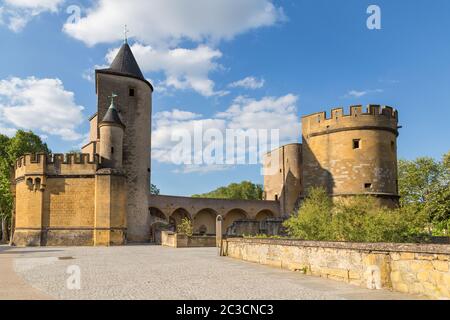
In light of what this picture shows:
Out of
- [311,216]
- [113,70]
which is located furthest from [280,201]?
[311,216]

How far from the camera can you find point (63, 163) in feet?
94.2

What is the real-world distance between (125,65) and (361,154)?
1964 centimetres

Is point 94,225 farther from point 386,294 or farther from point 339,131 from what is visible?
point 386,294

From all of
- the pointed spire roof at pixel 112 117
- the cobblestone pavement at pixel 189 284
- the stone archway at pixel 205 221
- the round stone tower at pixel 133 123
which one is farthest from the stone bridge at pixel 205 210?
the cobblestone pavement at pixel 189 284

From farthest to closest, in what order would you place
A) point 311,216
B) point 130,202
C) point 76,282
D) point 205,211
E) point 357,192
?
point 205,211 → point 130,202 → point 357,192 → point 311,216 → point 76,282

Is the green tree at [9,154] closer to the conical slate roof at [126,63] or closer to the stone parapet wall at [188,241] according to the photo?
Answer: the conical slate roof at [126,63]

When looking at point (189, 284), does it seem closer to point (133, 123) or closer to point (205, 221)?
point (133, 123)

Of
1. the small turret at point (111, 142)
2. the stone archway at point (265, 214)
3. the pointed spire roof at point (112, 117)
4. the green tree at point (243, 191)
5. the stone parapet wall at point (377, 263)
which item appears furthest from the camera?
the green tree at point (243, 191)

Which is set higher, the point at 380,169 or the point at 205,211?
the point at 380,169

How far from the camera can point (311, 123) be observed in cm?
3384

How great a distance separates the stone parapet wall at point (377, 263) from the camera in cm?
684

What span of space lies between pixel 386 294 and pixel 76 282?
6.35 m

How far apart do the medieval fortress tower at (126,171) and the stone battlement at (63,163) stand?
6cm
